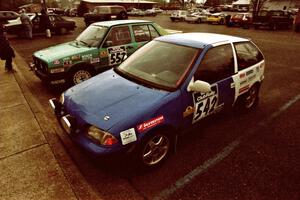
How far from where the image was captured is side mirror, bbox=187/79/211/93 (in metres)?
3.28

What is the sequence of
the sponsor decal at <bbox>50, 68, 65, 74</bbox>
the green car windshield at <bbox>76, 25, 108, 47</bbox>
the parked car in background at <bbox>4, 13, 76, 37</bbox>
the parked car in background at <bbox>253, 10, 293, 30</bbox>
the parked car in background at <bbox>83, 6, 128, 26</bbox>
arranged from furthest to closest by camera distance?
the parked car in background at <bbox>83, 6, 128, 26</bbox>
the parked car in background at <bbox>253, 10, 293, 30</bbox>
the parked car in background at <bbox>4, 13, 76, 37</bbox>
the green car windshield at <bbox>76, 25, 108, 47</bbox>
the sponsor decal at <bbox>50, 68, 65, 74</bbox>

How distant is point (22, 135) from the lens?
428cm

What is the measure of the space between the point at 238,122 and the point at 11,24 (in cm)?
1677

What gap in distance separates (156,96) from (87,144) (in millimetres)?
1085

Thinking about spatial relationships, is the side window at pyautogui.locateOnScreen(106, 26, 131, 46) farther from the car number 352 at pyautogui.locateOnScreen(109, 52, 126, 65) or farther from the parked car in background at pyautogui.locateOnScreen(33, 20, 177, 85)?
the car number 352 at pyautogui.locateOnScreen(109, 52, 126, 65)

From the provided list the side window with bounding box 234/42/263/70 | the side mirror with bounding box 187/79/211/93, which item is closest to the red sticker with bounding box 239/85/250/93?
the side window with bounding box 234/42/263/70

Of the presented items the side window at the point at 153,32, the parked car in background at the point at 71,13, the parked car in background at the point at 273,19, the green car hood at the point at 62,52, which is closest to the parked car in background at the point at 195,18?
the parked car in background at the point at 273,19

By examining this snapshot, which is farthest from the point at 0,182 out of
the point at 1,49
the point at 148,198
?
the point at 1,49

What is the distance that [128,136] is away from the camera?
113 inches

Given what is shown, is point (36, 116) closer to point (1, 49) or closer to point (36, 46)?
point (1, 49)

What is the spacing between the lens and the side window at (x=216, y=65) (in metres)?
3.65

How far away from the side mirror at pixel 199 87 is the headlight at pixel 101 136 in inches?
51.5

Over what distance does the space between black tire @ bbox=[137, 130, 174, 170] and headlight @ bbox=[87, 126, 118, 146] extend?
1.29 feet

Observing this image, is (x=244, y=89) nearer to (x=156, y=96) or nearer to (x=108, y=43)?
(x=156, y=96)
